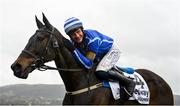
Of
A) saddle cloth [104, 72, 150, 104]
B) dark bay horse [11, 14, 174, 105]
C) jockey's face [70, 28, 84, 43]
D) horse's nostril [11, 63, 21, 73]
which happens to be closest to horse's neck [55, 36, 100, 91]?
dark bay horse [11, 14, 174, 105]

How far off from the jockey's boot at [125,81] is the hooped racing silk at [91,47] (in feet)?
1.93

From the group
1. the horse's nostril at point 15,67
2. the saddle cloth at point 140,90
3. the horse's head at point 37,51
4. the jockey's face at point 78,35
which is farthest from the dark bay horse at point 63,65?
the saddle cloth at point 140,90

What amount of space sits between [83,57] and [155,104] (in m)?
3.47

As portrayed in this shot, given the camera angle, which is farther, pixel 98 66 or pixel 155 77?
pixel 155 77

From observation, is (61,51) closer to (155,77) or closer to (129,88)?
(129,88)

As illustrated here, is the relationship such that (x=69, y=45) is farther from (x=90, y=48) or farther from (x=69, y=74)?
(x=69, y=74)

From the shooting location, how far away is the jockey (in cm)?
1512

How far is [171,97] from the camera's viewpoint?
720 inches

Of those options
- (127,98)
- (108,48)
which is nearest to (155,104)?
(127,98)

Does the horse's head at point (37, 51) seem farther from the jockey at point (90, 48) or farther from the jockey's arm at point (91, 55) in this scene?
the jockey's arm at point (91, 55)

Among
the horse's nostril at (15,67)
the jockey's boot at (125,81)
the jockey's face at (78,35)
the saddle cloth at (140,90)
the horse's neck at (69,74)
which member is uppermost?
the jockey's face at (78,35)

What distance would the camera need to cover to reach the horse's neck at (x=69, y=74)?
49.2 feet

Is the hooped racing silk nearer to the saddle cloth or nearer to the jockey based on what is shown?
the jockey

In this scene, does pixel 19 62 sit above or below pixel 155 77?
above
